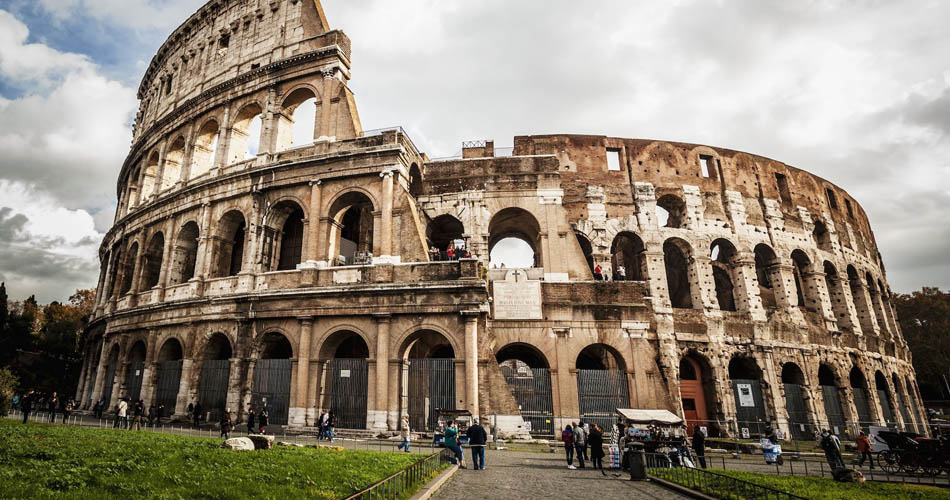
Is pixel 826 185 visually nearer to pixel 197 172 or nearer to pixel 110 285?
pixel 197 172

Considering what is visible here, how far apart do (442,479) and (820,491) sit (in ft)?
21.4

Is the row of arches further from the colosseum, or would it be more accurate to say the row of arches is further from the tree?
the tree

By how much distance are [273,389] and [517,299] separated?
9.35 m

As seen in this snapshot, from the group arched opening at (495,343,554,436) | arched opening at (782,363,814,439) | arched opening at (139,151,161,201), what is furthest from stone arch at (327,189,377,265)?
arched opening at (782,363,814,439)

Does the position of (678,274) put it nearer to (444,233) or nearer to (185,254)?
(444,233)

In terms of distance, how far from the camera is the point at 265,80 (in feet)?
65.7

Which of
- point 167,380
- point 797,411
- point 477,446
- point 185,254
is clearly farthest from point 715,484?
point 185,254

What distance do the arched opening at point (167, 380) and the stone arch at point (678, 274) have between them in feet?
71.0

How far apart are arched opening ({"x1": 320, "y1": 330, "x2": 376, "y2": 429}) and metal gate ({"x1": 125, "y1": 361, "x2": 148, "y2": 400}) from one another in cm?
911

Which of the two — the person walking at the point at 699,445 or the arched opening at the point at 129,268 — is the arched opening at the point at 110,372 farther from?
the person walking at the point at 699,445

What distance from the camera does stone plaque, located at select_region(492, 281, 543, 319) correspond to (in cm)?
1791

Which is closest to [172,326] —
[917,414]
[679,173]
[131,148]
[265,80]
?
[265,80]

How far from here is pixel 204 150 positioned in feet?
72.8

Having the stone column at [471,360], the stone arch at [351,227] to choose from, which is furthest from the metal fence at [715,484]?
the stone arch at [351,227]
